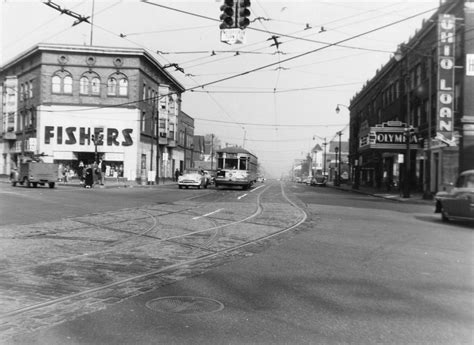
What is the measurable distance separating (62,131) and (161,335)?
147 feet

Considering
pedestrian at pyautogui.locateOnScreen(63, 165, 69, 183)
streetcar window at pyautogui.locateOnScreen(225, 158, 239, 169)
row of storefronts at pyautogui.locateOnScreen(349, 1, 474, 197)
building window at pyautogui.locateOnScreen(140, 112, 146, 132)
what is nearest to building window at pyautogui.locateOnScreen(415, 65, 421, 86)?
row of storefronts at pyautogui.locateOnScreen(349, 1, 474, 197)

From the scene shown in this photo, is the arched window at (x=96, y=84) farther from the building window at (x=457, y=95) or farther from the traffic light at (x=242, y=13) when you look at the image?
the traffic light at (x=242, y=13)

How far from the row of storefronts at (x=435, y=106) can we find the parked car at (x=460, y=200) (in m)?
11.1

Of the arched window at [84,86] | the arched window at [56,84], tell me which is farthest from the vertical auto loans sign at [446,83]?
the arched window at [56,84]

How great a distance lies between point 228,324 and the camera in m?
4.62

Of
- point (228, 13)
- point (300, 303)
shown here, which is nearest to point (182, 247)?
point (300, 303)

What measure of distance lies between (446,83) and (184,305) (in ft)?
89.6

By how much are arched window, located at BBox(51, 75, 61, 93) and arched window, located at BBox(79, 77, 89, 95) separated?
208cm

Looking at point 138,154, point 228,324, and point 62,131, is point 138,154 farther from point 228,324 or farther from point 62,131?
point 228,324

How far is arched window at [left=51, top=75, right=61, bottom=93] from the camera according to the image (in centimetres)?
4631

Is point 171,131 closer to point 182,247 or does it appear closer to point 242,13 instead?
point 242,13

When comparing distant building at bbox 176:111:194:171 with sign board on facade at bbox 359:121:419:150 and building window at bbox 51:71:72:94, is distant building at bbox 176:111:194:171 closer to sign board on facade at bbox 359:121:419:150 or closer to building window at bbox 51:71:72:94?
building window at bbox 51:71:72:94

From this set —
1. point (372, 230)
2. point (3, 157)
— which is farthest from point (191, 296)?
point (3, 157)

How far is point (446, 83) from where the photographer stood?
28156 millimetres
